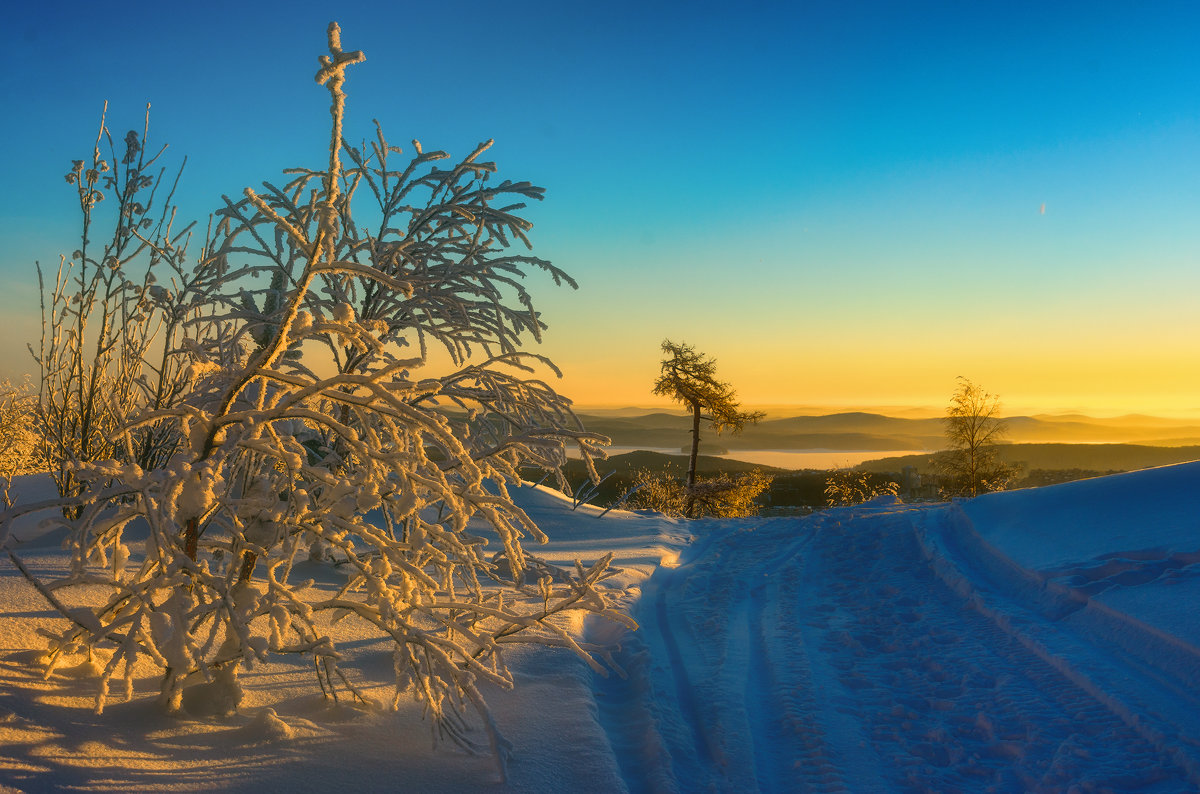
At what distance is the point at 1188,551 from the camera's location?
6.58 m

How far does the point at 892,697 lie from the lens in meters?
4.75

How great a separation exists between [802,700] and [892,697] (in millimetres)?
663

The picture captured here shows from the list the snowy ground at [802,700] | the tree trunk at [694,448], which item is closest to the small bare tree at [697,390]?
the tree trunk at [694,448]

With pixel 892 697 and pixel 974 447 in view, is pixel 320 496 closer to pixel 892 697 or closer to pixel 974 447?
pixel 892 697

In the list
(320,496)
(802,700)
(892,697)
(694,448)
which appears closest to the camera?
(320,496)

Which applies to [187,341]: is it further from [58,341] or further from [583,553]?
[583,553]

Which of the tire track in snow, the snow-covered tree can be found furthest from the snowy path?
the snow-covered tree

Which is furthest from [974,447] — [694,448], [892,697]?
[892,697]

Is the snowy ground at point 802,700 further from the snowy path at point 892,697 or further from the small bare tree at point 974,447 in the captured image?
the small bare tree at point 974,447

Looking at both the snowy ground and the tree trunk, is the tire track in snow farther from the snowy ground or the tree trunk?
the tree trunk

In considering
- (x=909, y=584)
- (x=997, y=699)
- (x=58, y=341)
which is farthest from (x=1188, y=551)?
(x=58, y=341)

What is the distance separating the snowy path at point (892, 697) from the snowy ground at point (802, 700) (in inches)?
0.7

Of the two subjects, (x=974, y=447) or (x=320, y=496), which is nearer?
(x=320, y=496)

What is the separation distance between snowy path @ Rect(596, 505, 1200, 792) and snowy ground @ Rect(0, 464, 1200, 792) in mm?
19
